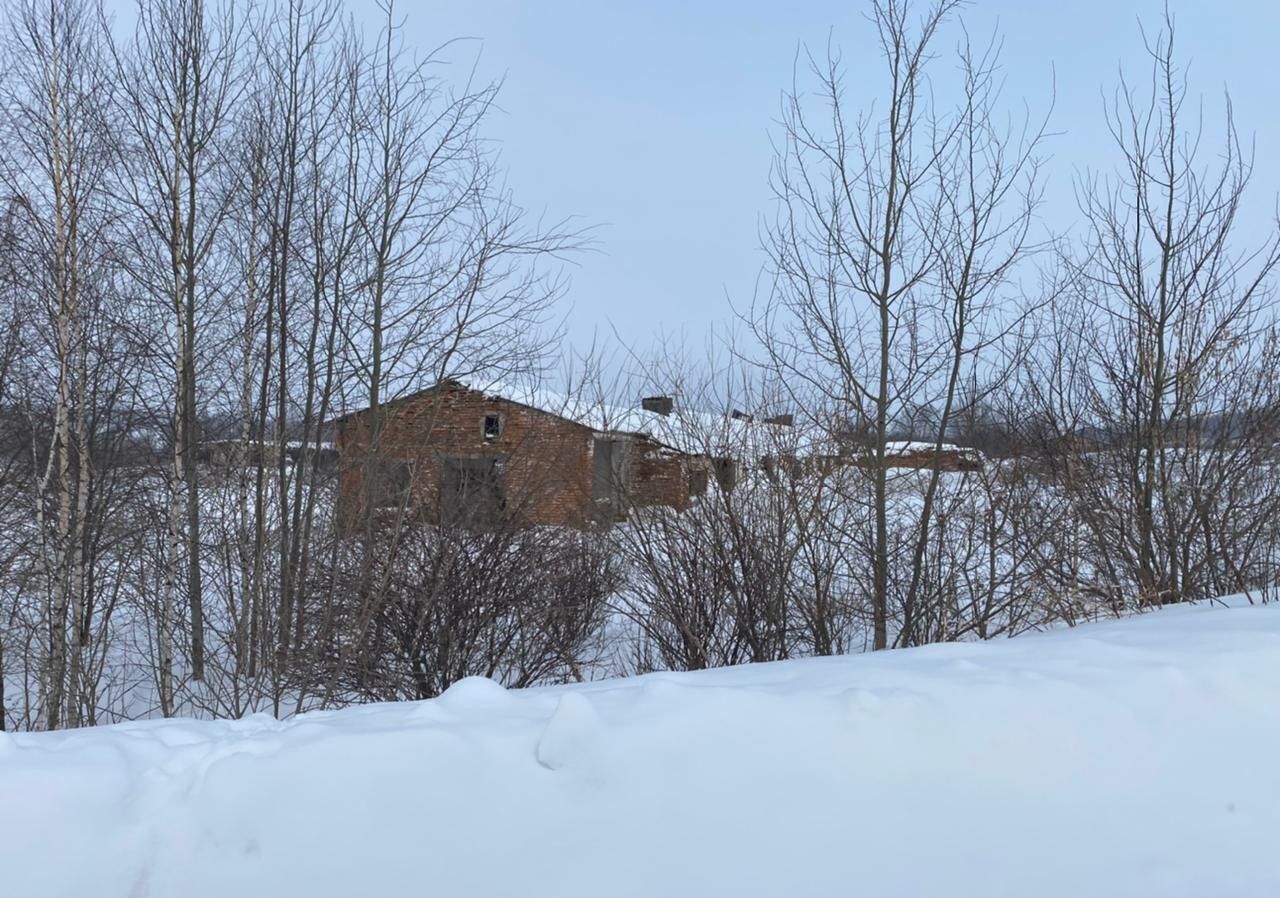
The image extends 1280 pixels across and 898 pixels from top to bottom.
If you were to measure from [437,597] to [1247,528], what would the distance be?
20.9ft

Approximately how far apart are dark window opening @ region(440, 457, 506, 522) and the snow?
4422 millimetres

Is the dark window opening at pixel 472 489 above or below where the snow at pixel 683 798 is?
above

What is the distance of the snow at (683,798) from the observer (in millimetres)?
2162

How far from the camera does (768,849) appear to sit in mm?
2240

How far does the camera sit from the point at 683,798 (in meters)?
2.35

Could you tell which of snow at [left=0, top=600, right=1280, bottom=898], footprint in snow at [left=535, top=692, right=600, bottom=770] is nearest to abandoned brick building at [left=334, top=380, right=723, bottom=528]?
snow at [left=0, top=600, right=1280, bottom=898]

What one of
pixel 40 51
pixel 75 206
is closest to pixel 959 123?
pixel 75 206

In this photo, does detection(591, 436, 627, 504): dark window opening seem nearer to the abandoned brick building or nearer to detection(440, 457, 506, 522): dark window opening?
the abandoned brick building

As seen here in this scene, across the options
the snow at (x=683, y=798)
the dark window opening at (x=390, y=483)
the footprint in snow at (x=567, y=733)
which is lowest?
the snow at (x=683, y=798)

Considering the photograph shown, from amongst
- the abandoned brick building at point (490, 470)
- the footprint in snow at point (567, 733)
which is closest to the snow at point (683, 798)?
the footprint in snow at point (567, 733)

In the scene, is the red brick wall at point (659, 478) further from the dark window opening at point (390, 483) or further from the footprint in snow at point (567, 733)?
the footprint in snow at point (567, 733)

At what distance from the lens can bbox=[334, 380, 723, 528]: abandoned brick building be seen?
6.23 meters

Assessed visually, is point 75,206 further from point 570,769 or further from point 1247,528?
point 1247,528

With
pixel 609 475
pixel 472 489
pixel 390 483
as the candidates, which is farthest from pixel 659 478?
pixel 390 483
